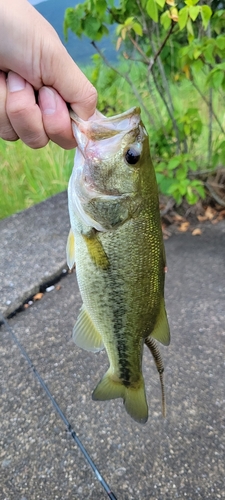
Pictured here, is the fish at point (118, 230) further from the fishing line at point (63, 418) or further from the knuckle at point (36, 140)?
the fishing line at point (63, 418)

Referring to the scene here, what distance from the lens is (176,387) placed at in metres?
2.38

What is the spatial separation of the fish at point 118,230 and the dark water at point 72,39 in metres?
3.09

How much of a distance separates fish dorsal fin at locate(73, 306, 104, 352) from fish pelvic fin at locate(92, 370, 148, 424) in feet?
0.39

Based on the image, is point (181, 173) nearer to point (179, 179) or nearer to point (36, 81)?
point (179, 179)

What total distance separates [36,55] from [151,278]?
720 mm

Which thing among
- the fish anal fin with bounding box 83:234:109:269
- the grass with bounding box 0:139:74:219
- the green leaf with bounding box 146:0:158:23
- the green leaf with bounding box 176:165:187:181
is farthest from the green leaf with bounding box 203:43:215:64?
the grass with bounding box 0:139:74:219

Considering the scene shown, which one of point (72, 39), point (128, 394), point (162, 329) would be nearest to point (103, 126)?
point (162, 329)

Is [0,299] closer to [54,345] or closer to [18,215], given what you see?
[54,345]

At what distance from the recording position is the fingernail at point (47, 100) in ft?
3.86

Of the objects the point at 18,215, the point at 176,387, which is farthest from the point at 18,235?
the point at 176,387

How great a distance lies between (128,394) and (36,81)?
106 cm

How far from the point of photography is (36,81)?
117 cm

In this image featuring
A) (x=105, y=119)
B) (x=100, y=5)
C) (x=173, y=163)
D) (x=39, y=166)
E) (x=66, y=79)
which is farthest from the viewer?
(x=39, y=166)

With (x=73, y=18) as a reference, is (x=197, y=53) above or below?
below
